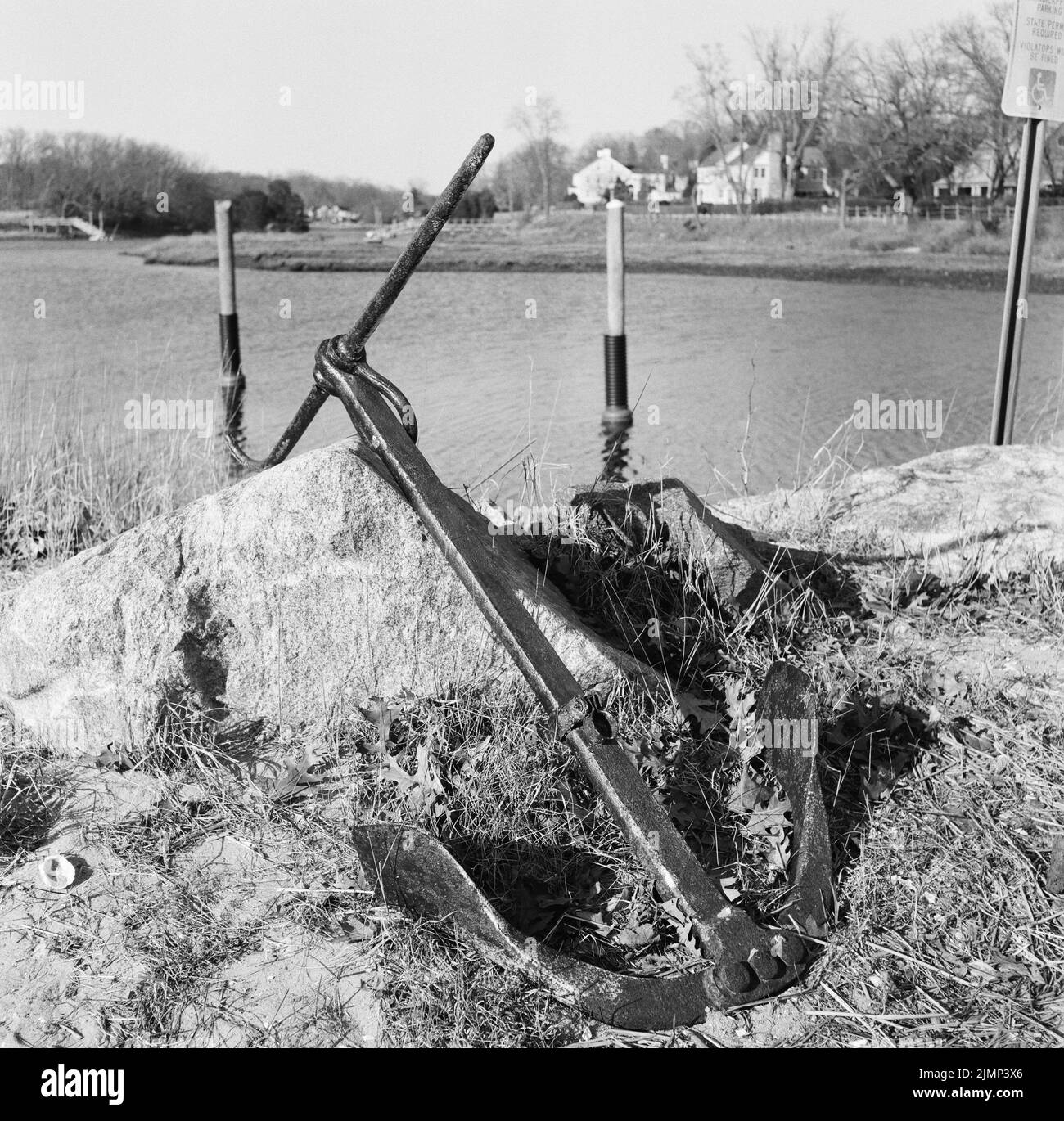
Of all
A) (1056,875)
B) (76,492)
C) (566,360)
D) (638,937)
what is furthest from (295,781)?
(566,360)

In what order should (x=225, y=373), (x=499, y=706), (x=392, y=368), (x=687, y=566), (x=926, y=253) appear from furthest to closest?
(x=926, y=253) < (x=392, y=368) < (x=225, y=373) < (x=687, y=566) < (x=499, y=706)

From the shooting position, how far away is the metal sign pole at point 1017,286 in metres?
5.76

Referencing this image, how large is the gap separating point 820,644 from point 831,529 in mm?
926

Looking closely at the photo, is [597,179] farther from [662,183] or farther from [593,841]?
[593,841]

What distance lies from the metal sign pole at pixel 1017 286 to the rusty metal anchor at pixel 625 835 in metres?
3.89

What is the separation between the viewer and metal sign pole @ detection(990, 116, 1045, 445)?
5762 mm

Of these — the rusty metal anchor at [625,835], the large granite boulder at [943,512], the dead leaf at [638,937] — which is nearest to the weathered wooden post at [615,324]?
the large granite boulder at [943,512]

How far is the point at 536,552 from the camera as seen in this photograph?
11.6 ft

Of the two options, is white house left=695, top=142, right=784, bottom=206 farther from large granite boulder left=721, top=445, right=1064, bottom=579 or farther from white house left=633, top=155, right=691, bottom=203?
large granite boulder left=721, top=445, right=1064, bottom=579

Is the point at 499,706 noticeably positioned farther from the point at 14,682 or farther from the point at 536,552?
the point at 14,682

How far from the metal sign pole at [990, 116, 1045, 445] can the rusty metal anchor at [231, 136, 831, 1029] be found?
389cm

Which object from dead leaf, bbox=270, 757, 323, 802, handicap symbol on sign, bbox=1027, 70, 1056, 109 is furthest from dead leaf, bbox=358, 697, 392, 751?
handicap symbol on sign, bbox=1027, 70, 1056, 109

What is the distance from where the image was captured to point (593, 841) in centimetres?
269

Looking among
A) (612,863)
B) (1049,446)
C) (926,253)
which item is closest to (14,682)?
(612,863)
